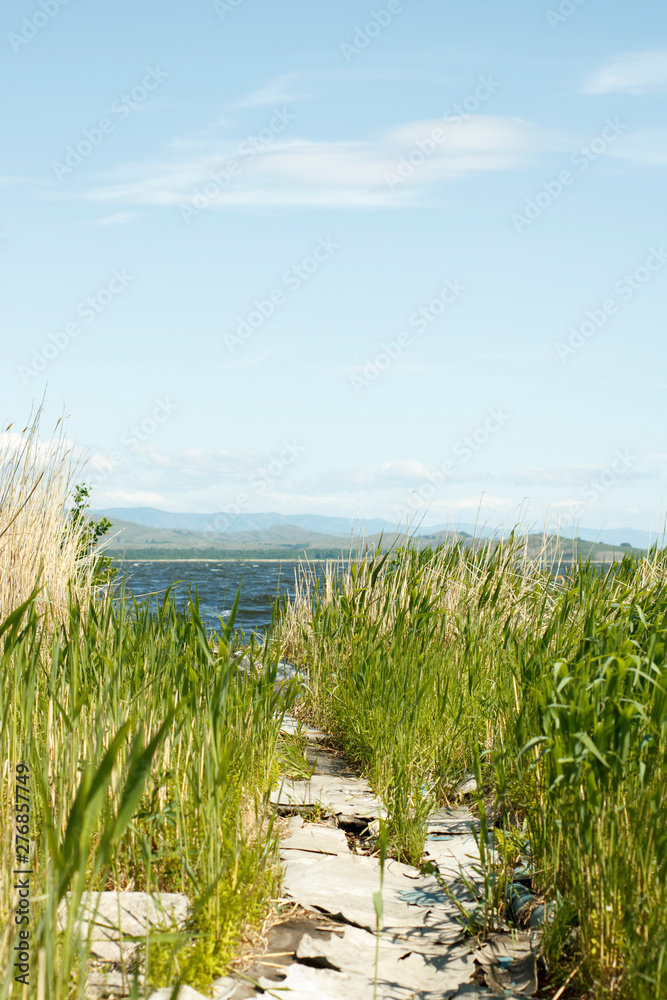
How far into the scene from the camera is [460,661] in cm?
458

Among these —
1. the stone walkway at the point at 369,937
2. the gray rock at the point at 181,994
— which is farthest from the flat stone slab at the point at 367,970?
the gray rock at the point at 181,994

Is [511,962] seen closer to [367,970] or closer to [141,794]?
[367,970]

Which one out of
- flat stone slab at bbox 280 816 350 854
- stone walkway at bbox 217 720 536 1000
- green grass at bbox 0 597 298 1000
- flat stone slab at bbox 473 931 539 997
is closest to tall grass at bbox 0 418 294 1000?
green grass at bbox 0 597 298 1000

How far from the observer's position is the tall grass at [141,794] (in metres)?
1.61

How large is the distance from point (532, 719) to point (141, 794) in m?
2.00

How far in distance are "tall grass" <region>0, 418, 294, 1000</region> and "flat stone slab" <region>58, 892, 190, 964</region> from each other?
0.05 meters

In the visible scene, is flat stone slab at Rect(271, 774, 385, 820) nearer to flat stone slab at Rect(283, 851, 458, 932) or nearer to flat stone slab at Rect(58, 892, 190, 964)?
flat stone slab at Rect(283, 851, 458, 932)

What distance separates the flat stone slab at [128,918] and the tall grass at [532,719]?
104cm

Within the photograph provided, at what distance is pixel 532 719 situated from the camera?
10.5 ft

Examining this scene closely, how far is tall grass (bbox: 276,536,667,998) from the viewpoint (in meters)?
2.11

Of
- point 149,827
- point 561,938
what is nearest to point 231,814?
point 149,827

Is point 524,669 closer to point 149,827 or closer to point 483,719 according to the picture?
point 483,719

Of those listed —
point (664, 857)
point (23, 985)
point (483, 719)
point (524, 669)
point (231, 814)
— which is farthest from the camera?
point (483, 719)

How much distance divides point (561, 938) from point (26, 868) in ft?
5.07
